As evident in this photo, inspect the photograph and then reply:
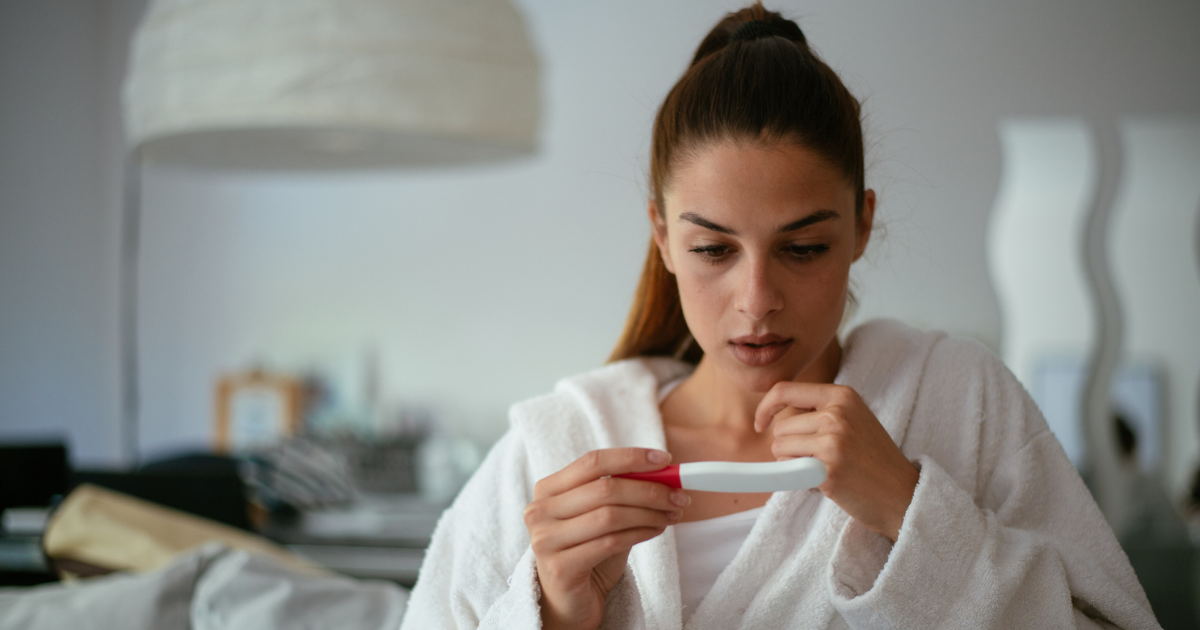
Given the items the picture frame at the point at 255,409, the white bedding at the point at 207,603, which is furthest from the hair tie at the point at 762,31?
the picture frame at the point at 255,409

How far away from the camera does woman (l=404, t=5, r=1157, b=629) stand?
0.76 m

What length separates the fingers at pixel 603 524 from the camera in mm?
713

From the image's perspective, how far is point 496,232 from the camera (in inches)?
117

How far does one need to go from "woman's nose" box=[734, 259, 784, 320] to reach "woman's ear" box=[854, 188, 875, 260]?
143 mm

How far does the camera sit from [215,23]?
3.56 feet

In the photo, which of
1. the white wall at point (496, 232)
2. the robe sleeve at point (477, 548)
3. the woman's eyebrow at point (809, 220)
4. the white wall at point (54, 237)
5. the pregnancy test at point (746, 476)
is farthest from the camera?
the white wall at point (54, 237)

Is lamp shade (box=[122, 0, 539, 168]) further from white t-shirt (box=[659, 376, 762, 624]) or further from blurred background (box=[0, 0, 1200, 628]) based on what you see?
white t-shirt (box=[659, 376, 762, 624])

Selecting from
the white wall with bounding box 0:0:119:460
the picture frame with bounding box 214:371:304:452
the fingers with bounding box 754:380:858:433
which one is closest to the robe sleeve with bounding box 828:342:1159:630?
the fingers with bounding box 754:380:858:433

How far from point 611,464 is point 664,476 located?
0.15 feet

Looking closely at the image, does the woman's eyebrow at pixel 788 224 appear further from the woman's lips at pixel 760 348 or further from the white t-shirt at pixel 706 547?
the white t-shirt at pixel 706 547

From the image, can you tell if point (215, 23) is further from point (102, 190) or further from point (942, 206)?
point (102, 190)

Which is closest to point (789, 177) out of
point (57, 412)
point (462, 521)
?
point (462, 521)

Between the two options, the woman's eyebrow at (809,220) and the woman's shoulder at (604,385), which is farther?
the woman's shoulder at (604,385)

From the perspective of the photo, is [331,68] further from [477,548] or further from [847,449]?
[847,449]
